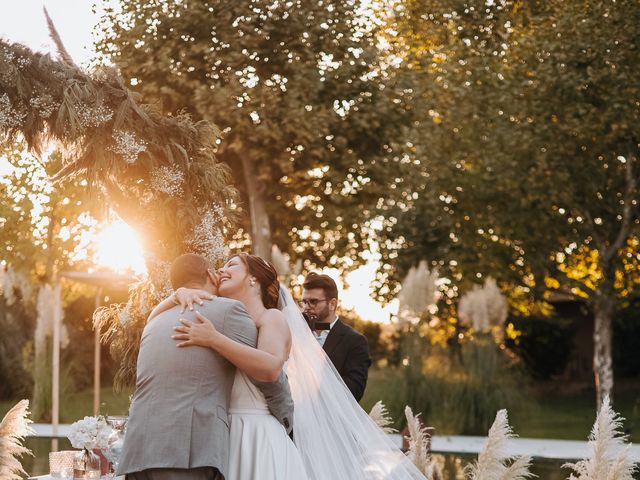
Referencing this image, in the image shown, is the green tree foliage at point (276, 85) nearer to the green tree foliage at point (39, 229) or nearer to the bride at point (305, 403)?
the green tree foliage at point (39, 229)

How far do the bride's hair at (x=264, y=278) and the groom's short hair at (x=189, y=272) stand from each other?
0.28 metres

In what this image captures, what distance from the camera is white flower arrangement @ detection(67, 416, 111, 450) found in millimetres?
6102

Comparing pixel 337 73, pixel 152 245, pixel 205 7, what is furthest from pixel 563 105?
pixel 152 245

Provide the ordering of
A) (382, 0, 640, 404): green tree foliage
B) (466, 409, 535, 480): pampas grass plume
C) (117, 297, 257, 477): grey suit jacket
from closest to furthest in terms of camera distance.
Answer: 1. (117, 297, 257, 477): grey suit jacket
2. (466, 409, 535, 480): pampas grass plume
3. (382, 0, 640, 404): green tree foliage

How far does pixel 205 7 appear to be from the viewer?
16.9 metres

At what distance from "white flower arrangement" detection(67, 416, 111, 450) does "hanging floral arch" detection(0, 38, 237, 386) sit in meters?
0.78

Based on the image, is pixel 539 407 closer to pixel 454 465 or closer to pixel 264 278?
pixel 454 465

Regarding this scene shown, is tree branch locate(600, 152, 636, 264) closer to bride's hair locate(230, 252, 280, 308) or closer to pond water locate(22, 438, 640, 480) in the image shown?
pond water locate(22, 438, 640, 480)

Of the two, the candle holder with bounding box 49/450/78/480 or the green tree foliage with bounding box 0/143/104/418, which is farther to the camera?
the green tree foliage with bounding box 0/143/104/418

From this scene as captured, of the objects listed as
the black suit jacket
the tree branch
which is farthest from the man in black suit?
the tree branch

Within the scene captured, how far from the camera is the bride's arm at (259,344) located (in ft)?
14.0

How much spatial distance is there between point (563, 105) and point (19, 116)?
41.7ft

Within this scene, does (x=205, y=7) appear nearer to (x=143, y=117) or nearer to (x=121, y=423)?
(x=143, y=117)

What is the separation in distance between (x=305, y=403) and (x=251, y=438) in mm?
710
